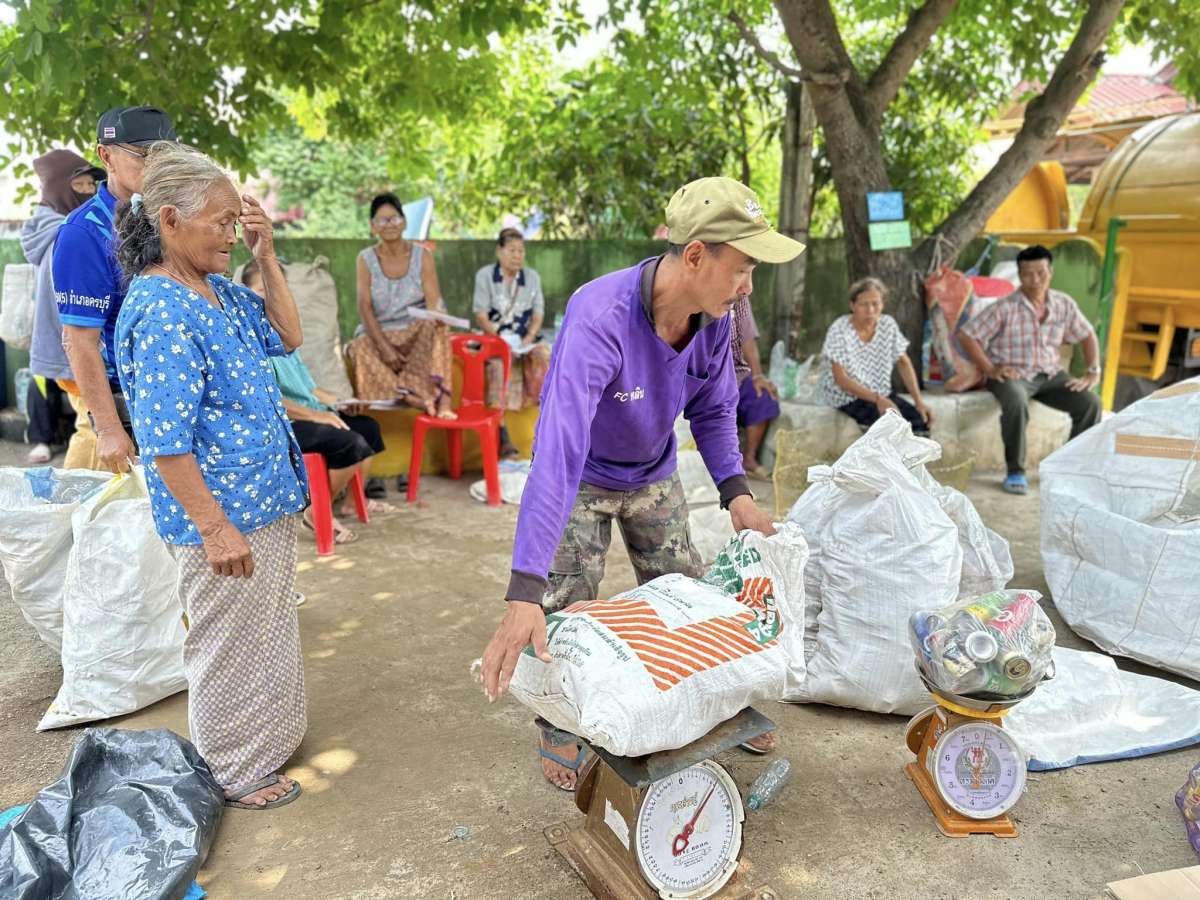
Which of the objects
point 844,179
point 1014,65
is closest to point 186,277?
point 844,179

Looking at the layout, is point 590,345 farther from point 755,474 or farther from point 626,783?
point 755,474

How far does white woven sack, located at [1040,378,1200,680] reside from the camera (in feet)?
10.7

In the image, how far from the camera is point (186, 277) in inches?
91.8

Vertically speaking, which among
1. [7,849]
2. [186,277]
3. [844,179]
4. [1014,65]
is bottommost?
[7,849]

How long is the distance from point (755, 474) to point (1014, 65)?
404cm

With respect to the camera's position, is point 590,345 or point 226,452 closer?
point 590,345

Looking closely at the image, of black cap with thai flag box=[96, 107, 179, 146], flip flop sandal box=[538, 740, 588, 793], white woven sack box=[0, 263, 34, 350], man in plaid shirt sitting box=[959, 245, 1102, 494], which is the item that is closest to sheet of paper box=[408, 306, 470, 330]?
white woven sack box=[0, 263, 34, 350]

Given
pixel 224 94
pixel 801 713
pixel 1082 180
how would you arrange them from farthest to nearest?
pixel 1082 180, pixel 224 94, pixel 801 713

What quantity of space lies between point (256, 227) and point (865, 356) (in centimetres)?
403

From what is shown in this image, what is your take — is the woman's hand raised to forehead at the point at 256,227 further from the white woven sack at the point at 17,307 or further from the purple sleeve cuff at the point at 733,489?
the white woven sack at the point at 17,307

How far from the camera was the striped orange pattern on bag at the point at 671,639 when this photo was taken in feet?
6.31

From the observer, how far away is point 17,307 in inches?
181

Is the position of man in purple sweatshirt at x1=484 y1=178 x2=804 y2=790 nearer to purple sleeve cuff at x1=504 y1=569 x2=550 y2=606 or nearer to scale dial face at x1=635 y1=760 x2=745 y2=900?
purple sleeve cuff at x1=504 y1=569 x2=550 y2=606

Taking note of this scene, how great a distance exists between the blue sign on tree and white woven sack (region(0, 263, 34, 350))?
4.95m
